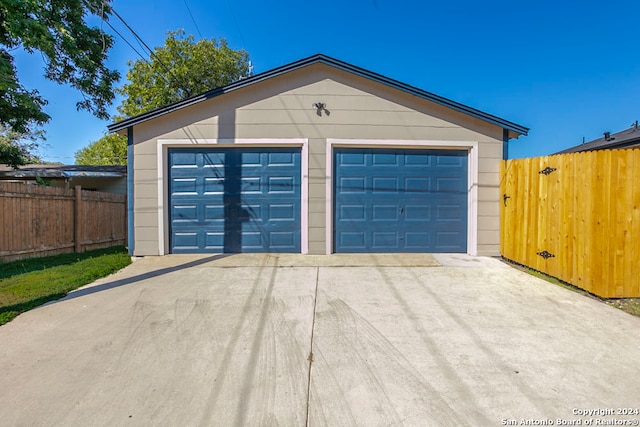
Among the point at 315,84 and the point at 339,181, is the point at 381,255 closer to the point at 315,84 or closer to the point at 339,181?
the point at 339,181

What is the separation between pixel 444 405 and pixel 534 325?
2.05 meters

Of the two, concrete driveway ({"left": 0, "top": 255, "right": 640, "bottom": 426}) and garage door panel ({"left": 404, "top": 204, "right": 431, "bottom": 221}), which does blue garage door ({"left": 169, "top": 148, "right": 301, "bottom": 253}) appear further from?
garage door panel ({"left": 404, "top": 204, "right": 431, "bottom": 221})

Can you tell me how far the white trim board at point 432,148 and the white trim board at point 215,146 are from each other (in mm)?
456

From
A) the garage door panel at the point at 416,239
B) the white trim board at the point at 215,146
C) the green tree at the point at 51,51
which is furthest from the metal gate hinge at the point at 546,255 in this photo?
the green tree at the point at 51,51

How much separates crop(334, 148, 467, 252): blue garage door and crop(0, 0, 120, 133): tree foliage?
629 cm

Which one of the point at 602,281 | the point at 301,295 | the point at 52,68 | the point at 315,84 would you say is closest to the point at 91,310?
the point at 301,295

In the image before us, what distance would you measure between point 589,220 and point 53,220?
1128cm

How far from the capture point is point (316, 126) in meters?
6.91

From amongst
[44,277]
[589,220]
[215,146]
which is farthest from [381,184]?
[44,277]

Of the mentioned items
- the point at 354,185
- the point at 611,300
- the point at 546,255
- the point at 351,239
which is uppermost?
the point at 354,185

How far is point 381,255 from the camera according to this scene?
22.6 feet

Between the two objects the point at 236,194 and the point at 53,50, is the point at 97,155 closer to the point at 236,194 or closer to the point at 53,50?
the point at 53,50

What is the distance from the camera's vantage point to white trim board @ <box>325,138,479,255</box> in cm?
691

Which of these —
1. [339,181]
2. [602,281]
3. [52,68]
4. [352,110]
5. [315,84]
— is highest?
[52,68]
